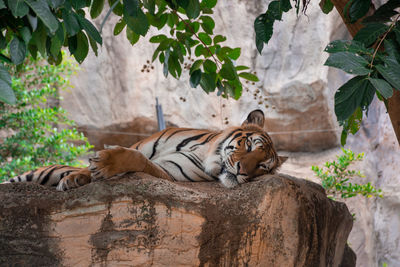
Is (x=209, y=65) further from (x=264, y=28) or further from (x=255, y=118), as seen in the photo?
(x=264, y=28)

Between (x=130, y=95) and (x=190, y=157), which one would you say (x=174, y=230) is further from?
(x=130, y=95)

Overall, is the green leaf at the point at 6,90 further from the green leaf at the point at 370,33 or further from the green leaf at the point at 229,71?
the green leaf at the point at 229,71

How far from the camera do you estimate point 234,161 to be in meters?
3.02

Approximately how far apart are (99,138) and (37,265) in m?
5.82

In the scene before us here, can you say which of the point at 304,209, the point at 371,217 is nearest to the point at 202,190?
the point at 304,209

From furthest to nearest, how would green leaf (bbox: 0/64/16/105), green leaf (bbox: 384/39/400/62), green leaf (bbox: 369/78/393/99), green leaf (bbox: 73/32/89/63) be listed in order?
green leaf (bbox: 73/32/89/63) → green leaf (bbox: 384/39/400/62) → green leaf (bbox: 369/78/393/99) → green leaf (bbox: 0/64/16/105)

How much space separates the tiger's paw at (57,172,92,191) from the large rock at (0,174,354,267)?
0.26ft

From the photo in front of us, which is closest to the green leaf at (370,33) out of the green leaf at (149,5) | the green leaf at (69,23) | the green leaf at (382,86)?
the green leaf at (382,86)

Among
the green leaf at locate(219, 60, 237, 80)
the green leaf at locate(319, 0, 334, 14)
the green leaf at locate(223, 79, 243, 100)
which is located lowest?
the green leaf at locate(223, 79, 243, 100)

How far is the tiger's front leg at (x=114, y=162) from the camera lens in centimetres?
240

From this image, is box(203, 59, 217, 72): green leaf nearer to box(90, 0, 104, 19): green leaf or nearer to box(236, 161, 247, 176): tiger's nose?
box(236, 161, 247, 176): tiger's nose

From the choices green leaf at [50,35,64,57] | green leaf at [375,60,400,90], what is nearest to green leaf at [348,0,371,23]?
green leaf at [375,60,400,90]

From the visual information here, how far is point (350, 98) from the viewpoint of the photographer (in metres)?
1.59

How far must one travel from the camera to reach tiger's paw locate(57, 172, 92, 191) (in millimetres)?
2545
